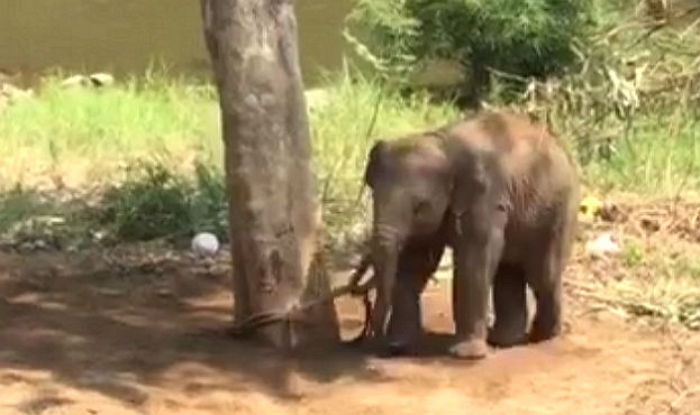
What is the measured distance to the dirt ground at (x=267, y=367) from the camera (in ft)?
20.0

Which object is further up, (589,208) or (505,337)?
(589,208)

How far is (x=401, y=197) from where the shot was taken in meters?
6.40

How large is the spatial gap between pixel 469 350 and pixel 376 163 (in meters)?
0.72

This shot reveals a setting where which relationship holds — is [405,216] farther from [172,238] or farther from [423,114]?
[423,114]

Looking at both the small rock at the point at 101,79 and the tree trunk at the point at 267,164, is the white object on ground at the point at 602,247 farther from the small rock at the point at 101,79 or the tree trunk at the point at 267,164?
the small rock at the point at 101,79

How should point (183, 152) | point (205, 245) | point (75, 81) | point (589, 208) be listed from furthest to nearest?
1. point (75, 81)
2. point (183, 152)
3. point (589, 208)
4. point (205, 245)

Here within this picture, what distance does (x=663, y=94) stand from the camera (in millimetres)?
9156

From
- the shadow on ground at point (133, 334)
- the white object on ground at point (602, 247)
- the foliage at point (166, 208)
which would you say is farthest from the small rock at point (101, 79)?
the white object on ground at point (602, 247)

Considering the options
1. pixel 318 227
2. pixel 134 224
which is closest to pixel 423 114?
pixel 134 224

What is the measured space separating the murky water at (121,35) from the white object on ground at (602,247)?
6.73m

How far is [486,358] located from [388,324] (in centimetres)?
36

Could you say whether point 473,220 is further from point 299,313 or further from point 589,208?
point 589,208

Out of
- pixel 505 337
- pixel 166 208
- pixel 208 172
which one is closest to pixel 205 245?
pixel 166 208

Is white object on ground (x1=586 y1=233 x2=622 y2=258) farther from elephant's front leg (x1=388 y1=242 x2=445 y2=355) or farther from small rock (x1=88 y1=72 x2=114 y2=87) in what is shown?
small rock (x1=88 y1=72 x2=114 y2=87)
